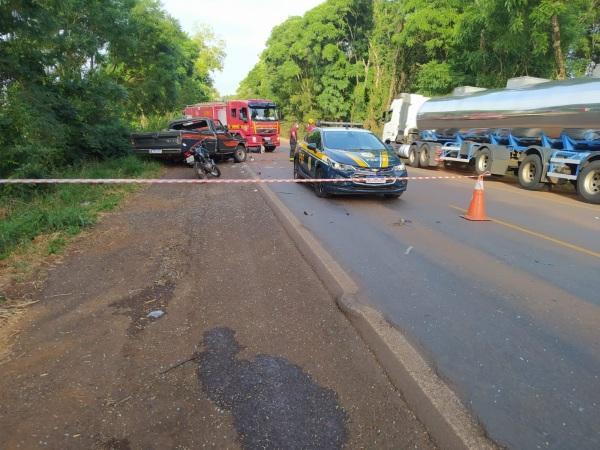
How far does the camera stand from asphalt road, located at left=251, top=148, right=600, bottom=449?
2902 millimetres

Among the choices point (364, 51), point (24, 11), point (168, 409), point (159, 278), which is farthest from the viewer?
point (364, 51)

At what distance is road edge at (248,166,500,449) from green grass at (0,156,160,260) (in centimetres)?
396

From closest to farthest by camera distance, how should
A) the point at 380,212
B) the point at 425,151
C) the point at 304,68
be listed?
the point at 380,212
the point at 425,151
the point at 304,68

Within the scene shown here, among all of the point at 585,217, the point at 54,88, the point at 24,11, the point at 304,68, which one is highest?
the point at 304,68

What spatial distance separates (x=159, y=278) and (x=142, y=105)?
26801mm

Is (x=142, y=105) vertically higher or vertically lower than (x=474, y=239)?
higher

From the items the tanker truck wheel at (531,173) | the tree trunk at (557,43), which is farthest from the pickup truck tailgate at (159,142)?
the tree trunk at (557,43)

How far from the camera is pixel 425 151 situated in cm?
1905

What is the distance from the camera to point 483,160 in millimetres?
15789

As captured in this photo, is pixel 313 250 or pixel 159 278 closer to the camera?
pixel 159 278

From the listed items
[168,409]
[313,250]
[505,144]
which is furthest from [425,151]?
[168,409]

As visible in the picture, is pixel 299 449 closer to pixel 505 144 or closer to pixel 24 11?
pixel 24 11

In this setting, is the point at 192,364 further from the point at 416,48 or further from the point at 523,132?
the point at 416,48

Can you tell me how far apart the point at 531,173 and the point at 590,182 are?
227 centimetres
